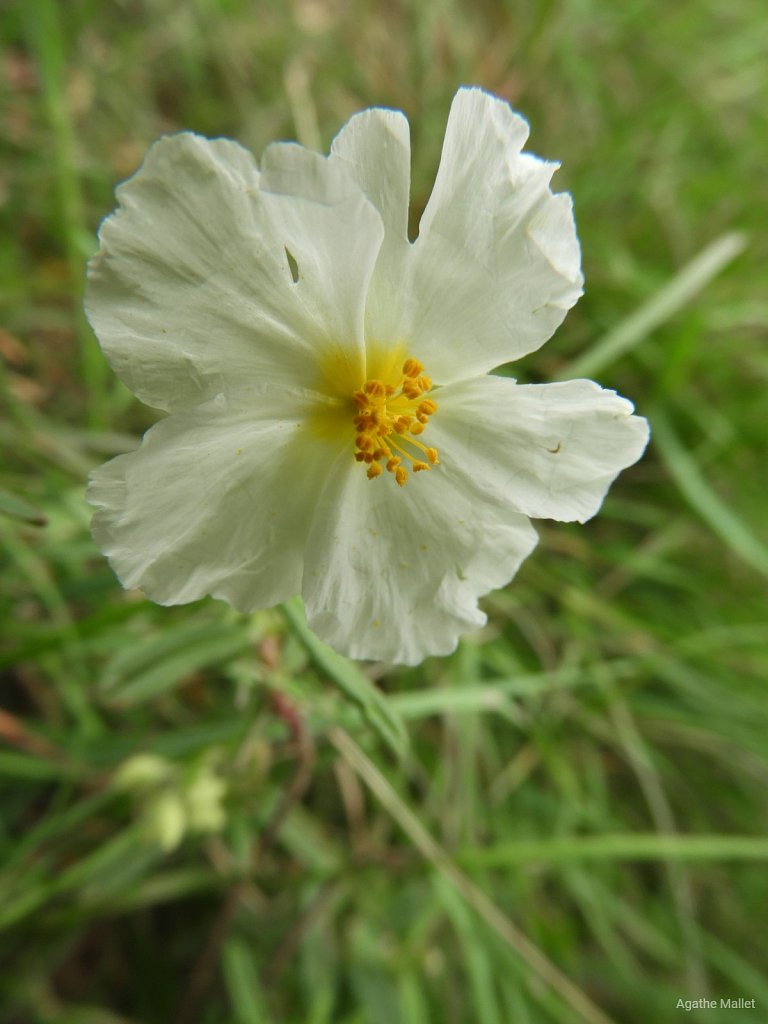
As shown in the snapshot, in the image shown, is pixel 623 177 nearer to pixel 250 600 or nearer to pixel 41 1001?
pixel 250 600

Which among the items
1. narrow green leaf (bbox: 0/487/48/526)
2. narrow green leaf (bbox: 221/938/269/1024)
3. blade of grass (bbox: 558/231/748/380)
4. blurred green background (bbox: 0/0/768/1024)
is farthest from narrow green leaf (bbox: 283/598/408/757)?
blade of grass (bbox: 558/231/748/380)

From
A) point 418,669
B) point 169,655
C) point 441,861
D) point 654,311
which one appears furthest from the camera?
point 654,311

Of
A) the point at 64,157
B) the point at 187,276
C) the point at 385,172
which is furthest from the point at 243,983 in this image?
the point at 64,157

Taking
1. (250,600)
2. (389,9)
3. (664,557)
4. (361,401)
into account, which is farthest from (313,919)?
(389,9)

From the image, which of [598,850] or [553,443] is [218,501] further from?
[598,850]

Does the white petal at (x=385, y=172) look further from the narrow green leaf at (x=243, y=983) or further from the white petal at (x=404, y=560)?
the narrow green leaf at (x=243, y=983)

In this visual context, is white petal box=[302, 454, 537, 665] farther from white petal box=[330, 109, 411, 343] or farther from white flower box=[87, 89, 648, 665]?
white petal box=[330, 109, 411, 343]
